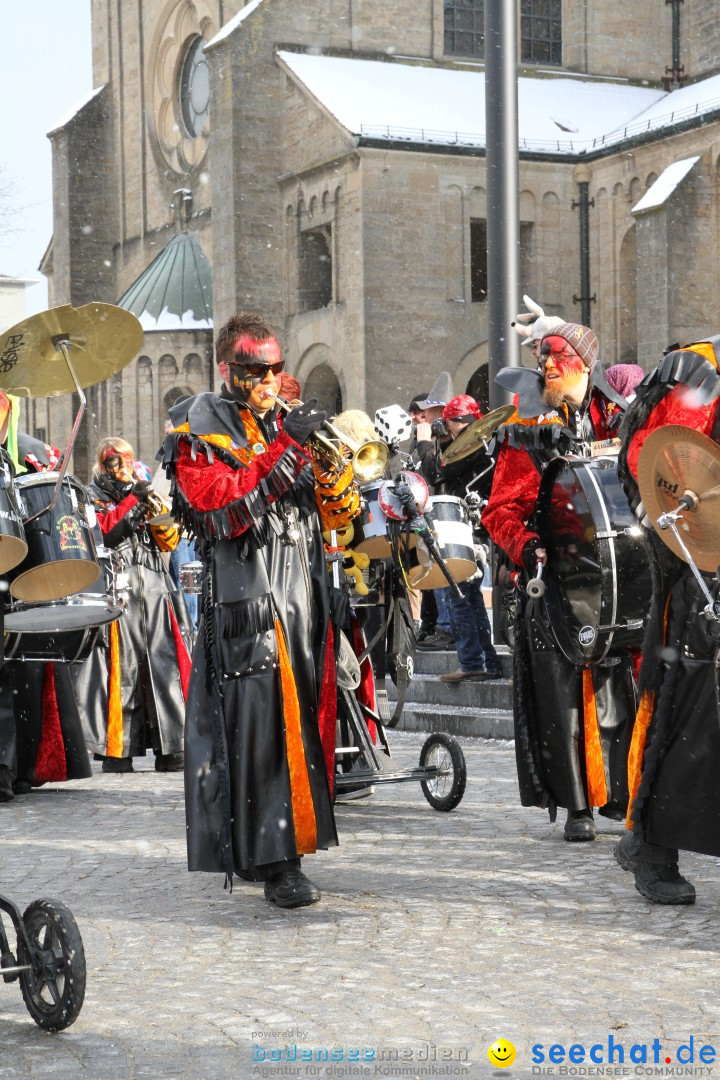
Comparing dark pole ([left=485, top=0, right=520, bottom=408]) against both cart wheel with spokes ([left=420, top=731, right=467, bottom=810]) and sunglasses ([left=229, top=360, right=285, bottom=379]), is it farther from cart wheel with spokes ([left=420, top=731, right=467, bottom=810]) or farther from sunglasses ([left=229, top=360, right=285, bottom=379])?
sunglasses ([left=229, top=360, right=285, bottom=379])

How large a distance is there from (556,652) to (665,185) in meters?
23.2

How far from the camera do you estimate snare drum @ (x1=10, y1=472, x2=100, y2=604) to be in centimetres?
640

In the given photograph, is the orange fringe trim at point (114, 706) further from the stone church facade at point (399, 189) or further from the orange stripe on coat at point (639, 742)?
the stone church facade at point (399, 189)

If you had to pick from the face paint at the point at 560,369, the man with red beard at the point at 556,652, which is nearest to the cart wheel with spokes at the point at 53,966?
the man with red beard at the point at 556,652

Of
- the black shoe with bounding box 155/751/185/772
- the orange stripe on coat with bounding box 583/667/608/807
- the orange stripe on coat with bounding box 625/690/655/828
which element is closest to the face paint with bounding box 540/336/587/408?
the orange stripe on coat with bounding box 583/667/608/807

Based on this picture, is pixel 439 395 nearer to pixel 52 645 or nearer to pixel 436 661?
pixel 436 661

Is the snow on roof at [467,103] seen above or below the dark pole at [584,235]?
above

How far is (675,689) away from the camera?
17.2 ft

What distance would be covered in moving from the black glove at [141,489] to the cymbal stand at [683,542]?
5.43 metres

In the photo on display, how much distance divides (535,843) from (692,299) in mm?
22636

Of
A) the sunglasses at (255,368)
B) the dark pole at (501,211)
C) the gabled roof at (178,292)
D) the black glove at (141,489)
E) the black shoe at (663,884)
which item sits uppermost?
the gabled roof at (178,292)

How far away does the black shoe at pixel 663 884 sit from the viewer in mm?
5504

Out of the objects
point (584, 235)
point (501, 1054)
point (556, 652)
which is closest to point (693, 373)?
point (556, 652)

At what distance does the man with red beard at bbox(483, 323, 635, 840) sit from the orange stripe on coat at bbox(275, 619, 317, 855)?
4.30ft
